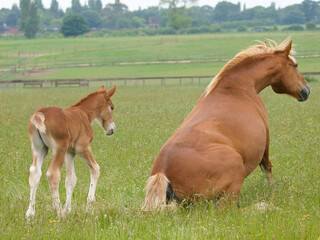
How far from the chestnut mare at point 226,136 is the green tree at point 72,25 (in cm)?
13655

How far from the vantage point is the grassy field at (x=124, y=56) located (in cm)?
6072

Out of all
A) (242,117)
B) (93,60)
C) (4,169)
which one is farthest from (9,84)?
(242,117)

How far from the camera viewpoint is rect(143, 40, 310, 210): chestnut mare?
5637 mm

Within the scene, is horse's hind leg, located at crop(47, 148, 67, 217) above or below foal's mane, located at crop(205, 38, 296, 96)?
below

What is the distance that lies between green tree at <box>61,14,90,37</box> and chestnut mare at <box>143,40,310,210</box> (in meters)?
137

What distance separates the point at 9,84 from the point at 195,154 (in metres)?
45.1

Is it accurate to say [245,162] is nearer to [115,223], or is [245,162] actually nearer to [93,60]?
[115,223]

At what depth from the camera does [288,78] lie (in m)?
7.70

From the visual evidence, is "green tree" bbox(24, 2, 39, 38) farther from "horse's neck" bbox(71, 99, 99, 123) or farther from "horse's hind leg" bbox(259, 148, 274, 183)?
"horse's hind leg" bbox(259, 148, 274, 183)

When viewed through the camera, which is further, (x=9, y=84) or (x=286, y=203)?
(x=9, y=84)

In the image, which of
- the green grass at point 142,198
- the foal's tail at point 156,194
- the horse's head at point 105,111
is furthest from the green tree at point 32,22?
the foal's tail at point 156,194

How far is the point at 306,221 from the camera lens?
4941 mm

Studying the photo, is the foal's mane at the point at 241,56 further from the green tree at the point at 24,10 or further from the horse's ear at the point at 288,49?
the green tree at the point at 24,10

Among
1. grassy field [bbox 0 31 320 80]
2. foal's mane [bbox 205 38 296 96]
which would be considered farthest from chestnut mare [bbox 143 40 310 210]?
grassy field [bbox 0 31 320 80]
